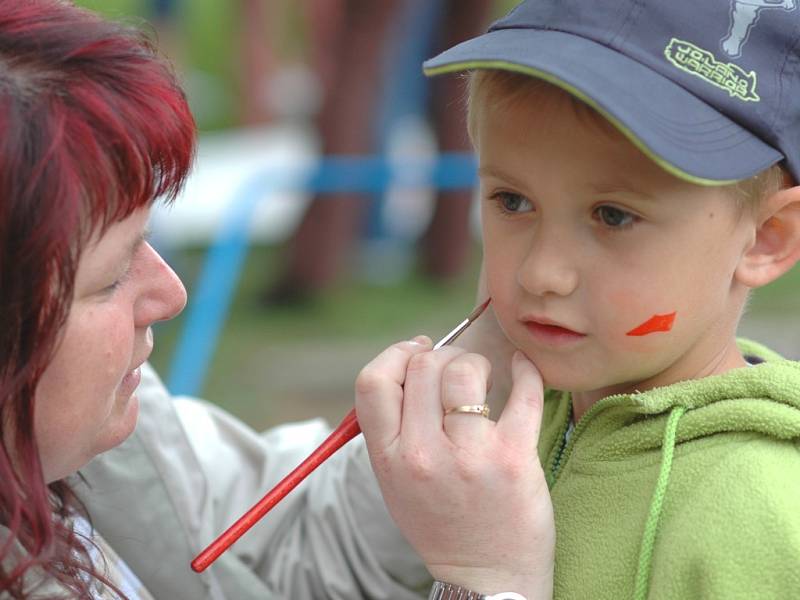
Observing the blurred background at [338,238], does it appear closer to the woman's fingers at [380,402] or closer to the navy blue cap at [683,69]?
the woman's fingers at [380,402]

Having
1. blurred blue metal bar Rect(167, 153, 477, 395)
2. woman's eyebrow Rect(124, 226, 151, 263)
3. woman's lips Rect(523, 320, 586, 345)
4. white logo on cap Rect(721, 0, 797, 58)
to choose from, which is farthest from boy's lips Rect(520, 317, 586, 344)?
blurred blue metal bar Rect(167, 153, 477, 395)

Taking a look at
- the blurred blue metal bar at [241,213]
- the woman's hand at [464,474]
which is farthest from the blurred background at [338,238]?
the woman's hand at [464,474]

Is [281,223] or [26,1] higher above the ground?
[26,1]

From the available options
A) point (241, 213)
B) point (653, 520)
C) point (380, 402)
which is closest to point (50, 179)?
point (380, 402)

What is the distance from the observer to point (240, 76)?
9.55m

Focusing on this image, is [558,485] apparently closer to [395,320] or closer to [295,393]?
[295,393]

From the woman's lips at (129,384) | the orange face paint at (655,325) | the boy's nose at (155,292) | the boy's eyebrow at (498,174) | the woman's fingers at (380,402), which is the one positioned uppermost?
the boy's eyebrow at (498,174)

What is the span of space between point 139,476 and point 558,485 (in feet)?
1.93

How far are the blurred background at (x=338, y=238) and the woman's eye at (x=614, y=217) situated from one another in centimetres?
272

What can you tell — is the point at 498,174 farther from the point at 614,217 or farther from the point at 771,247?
the point at 771,247

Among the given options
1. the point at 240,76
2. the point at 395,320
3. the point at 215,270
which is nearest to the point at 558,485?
the point at 215,270

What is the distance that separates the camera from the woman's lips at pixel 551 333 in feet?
4.59

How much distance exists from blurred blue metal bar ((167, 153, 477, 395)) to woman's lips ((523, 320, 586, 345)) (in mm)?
2565

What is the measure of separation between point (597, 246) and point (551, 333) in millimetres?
129
